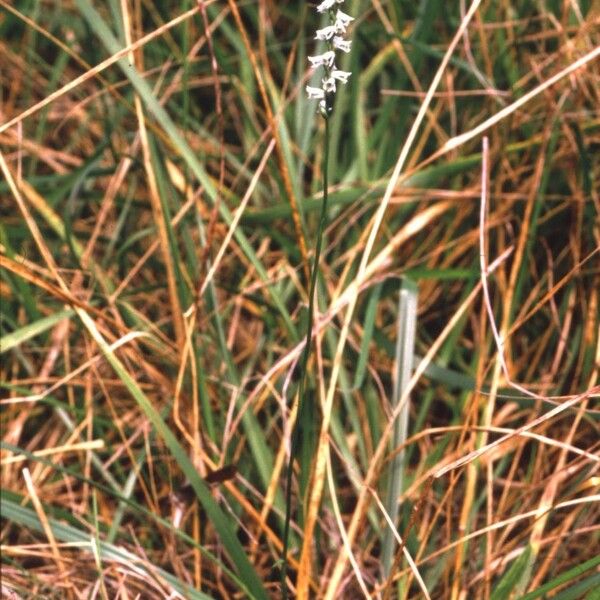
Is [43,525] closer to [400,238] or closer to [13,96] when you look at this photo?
[400,238]

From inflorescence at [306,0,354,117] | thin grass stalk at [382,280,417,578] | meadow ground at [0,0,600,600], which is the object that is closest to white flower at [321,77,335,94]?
inflorescence at [306,0,354,117]

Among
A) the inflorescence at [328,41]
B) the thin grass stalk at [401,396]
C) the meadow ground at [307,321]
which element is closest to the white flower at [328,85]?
the inflorescence at [328,41]

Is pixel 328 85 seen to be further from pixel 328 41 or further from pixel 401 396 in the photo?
pixel 401 396

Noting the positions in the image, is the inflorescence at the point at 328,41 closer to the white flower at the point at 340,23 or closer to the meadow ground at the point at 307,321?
the white flower at the point at 340,23

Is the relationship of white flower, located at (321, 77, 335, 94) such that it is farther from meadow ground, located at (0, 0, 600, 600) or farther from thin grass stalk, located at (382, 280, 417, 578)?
thin grass stalk, located at (382, 280, 417, 578)

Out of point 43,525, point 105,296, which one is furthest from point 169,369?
point 43,525

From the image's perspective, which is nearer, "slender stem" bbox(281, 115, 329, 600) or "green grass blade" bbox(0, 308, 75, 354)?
"slender stem" bbox(281, 115, 329, 600)

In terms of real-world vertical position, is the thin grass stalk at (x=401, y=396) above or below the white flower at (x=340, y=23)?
below

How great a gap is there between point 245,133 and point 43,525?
→ 645mm

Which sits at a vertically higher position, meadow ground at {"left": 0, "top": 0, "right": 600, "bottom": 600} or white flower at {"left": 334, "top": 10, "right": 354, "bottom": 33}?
white flower at {"left": 334, "top": 10, "right": 354, "bottom": 33}

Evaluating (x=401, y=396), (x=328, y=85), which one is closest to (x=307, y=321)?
(x=401, y=396)

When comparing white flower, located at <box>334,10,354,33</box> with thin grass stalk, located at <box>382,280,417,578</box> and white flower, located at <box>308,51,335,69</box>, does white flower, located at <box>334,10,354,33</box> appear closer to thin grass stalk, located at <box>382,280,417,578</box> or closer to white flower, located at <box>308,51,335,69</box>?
white flower, located at <box>308,51,335,69</box>

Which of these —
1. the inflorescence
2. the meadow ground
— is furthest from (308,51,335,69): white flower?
the meadow ground

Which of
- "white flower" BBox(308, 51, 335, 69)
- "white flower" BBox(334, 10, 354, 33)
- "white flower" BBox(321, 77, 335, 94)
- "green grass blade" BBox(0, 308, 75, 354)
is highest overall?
"white flower" BBox(334, 10, 354, 33)
